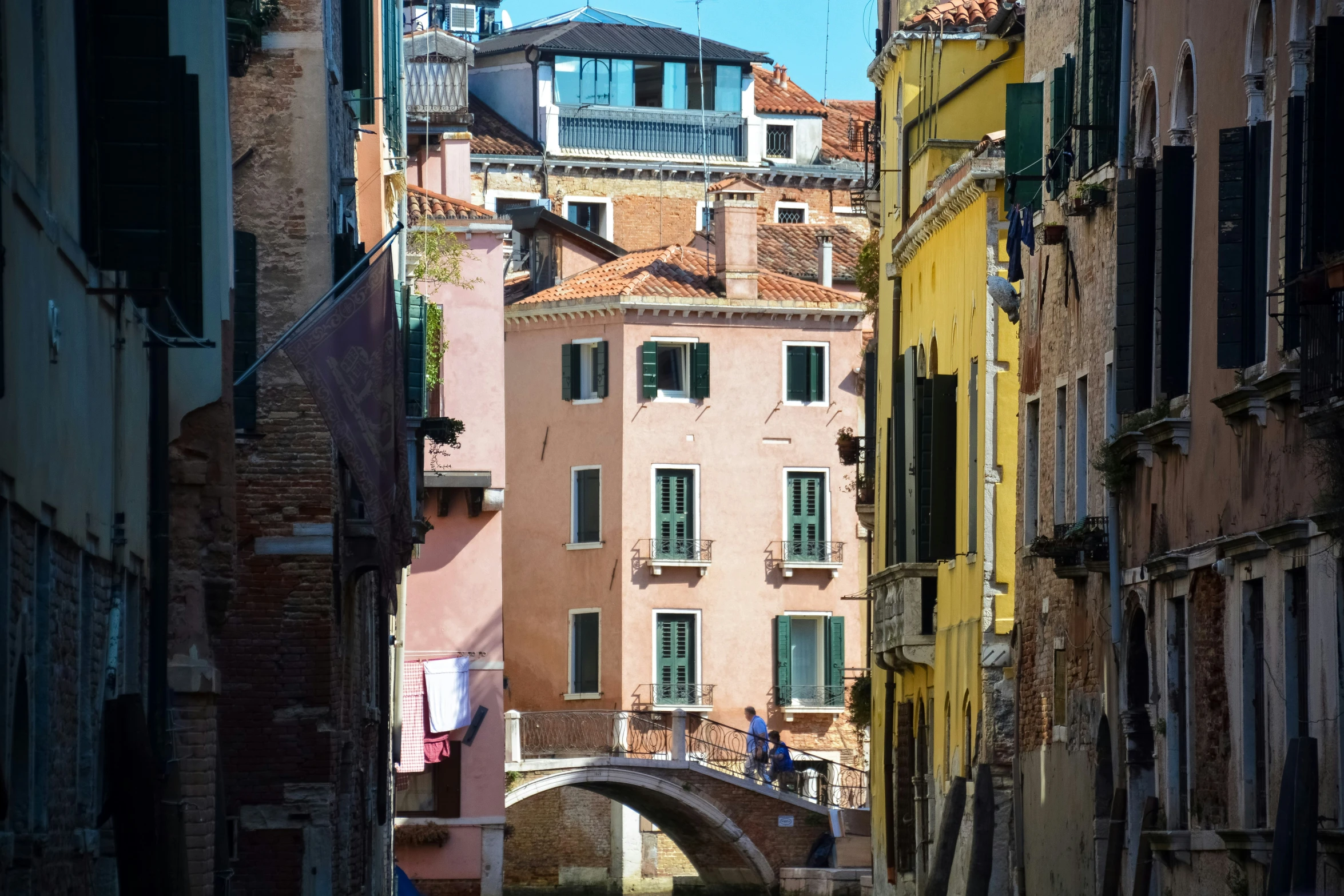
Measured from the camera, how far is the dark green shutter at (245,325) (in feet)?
59.5

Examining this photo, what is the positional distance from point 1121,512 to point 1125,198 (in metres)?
2.28

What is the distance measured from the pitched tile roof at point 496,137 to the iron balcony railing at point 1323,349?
3930cm

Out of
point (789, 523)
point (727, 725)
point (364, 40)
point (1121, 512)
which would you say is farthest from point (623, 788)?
point (1121, 512)

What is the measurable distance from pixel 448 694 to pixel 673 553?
25.3ft

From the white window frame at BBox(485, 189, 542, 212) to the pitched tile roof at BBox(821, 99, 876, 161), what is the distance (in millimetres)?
6679

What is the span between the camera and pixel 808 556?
4550 cm

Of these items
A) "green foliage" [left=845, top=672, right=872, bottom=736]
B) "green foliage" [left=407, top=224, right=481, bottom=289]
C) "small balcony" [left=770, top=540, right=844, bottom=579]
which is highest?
"green foliage" [left=407, top=224, right=481, bottom=289]

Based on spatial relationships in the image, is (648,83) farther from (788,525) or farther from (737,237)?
(788,525)

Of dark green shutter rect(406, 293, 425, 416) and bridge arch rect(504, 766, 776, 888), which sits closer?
dark green shutter rect(406, 293, 425, 416)

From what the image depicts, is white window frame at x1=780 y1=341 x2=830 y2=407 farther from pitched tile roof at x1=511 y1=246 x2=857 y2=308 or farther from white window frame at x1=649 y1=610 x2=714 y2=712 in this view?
white window frame at x1=649 y1=610 x2=714 y2=712

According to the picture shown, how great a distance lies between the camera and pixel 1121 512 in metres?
18.2

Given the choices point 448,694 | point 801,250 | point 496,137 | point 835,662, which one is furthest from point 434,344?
point 496,137

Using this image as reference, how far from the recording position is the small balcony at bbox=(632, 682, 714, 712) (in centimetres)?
4434

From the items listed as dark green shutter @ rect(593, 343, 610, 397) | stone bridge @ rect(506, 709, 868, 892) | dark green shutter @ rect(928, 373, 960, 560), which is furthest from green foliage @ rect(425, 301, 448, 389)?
dark green shutter @ rect(593, 343, 610, 397)
